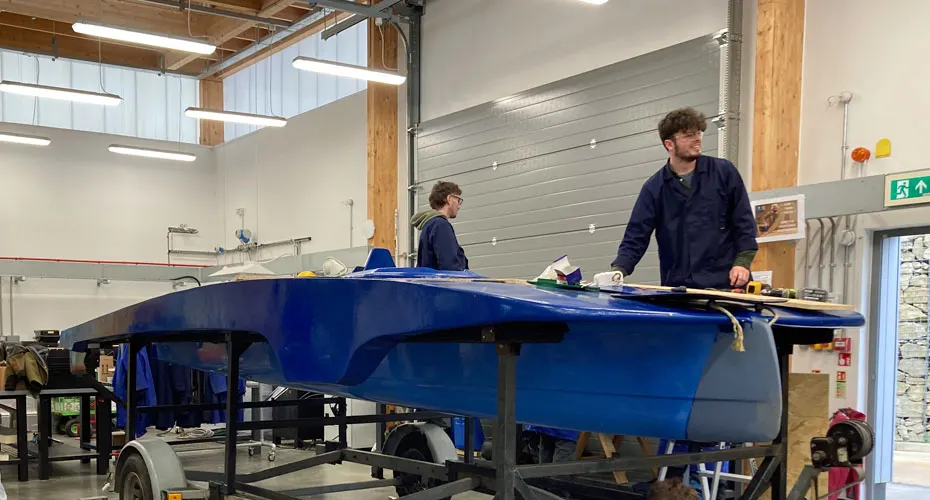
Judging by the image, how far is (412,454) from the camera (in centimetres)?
368

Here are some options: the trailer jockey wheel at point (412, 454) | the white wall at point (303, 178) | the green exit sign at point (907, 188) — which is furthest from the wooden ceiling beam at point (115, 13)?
the green exit sign at point (907, 188)

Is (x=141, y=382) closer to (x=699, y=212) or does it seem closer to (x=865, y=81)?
(x=699, y=212)

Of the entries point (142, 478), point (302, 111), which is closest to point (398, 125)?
point (302, 111)

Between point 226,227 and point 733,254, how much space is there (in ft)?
37.5

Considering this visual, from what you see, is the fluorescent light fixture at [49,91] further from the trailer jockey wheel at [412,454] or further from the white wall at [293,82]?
the trailer jockey wheel at [412,454]

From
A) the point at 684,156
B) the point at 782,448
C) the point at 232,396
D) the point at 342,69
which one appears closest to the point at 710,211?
the point at 684,156

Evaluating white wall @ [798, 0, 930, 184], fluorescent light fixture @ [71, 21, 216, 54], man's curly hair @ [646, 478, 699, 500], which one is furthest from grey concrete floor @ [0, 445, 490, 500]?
fluorescent light fixture @ [71, 21, 216, 54]

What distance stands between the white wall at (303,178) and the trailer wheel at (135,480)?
253 inches

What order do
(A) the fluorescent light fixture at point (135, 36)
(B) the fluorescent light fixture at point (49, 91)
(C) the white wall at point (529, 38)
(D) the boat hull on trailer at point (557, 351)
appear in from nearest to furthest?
(D) the boat hull on trailer at point (557, 351)
(C) the white wall at point (529, 38)
(A) the fluorescent light fixture at point (135, 36)
(B) the fluorescent light fixture at point (49, 91)

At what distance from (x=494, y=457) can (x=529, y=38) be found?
622 centimetres

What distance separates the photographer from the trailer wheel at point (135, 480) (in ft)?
9.02

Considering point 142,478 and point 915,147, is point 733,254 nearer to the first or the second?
point 142,478

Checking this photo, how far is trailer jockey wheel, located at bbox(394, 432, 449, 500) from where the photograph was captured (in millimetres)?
3500

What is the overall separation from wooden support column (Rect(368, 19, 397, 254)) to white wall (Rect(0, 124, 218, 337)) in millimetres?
5146
